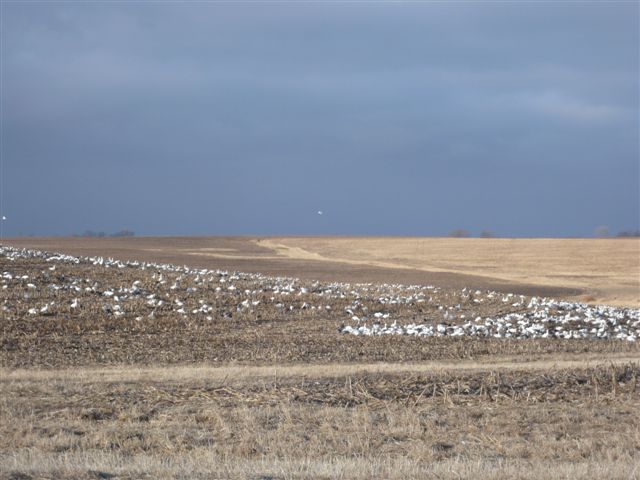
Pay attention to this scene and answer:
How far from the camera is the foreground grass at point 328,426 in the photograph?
330 inches

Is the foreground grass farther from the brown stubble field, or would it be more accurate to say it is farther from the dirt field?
the dirt field

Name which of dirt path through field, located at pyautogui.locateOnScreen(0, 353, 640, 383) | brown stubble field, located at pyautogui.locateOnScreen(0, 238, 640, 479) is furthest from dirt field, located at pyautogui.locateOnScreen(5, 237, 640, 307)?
dirt path through field, located at pyautogui.locateOnScreen(0, 353, 640, 383)

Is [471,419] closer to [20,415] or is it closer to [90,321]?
[20,415]

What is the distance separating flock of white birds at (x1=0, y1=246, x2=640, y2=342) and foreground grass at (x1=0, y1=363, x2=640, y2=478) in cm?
874

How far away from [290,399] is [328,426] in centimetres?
208

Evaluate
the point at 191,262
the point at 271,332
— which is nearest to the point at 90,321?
the point at 271,332

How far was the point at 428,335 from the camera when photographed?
75.1ft

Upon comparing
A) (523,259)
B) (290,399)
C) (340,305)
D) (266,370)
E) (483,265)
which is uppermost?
(523,259)

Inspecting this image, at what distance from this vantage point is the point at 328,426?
1074 centimetres

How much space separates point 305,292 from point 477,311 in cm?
597

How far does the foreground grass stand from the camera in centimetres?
838

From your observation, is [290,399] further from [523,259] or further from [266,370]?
[523,259]

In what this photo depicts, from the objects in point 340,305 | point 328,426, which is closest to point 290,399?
point 328,426

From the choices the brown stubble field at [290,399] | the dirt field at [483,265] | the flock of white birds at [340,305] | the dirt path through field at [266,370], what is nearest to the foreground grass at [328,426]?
the brown stubble field at [290,399]
